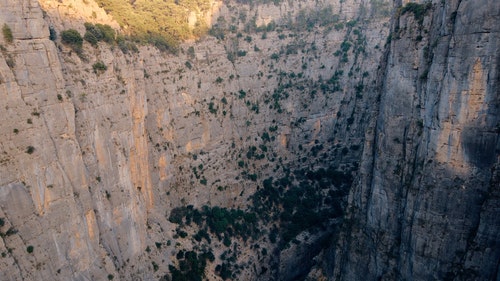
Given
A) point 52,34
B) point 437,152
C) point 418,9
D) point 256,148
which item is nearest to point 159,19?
point 52,34

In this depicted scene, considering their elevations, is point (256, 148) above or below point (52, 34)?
below

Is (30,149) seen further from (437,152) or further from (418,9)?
(418,9)

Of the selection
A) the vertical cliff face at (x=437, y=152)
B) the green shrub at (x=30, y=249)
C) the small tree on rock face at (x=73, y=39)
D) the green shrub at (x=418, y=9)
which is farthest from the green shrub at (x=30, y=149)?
the green shrub at (x=418, y=9)

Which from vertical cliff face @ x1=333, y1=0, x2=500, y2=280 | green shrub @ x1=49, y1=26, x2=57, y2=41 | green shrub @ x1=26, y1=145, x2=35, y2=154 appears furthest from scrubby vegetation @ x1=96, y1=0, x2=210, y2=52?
vertical cliff face @ x1=333, y1=0, x2=500, y2=280

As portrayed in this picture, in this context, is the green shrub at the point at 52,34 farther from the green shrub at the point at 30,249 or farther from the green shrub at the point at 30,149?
the green shrub at the point at 30,249

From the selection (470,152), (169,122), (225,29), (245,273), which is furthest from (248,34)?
(470,152)

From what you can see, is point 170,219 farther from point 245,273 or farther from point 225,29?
point 225,29

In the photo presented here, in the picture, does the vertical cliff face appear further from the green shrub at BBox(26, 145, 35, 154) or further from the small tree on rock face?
the green shrub at BBox(26, 145, 35, 154)
